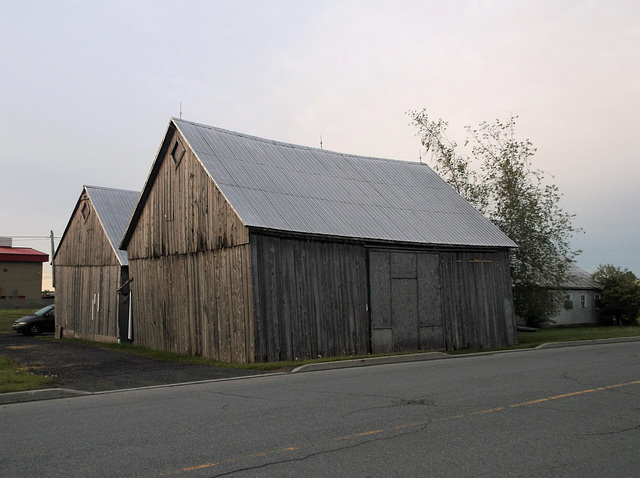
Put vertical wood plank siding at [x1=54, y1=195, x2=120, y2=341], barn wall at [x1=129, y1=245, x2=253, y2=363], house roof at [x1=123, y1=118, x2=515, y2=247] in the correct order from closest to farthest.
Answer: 1. barn wall at [x1=129, y1=245, x2=253, y2=363]
2. house roof at [x1=123, y1=118, x2=515, y2=247]
3. vertical wood plank siding at [x1=54, y1=195, x2=120, y2=341]

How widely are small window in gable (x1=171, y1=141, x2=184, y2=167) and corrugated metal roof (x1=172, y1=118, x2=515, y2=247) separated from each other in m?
0.69

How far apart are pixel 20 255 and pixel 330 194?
4750 centimetres

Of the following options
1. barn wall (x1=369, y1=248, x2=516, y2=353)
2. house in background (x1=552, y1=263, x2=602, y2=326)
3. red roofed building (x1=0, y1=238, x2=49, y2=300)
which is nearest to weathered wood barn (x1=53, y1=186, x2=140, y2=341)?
barn wall (x1=369, y1=248, x2=516, y2=353)

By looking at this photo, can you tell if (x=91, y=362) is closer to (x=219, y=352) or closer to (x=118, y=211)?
(x=219, y=352)

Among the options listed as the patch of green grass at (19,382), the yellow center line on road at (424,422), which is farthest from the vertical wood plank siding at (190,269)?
the yellow center line on road at (424,422)

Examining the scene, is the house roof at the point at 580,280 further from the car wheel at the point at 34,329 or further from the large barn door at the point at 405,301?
the car wheel at the point at 34,329

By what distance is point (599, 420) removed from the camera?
7895 mm

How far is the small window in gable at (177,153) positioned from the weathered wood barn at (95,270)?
797cm

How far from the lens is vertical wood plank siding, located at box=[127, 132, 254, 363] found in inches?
711

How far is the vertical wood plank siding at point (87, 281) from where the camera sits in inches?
1124

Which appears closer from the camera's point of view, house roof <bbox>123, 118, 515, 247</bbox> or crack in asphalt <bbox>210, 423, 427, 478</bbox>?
crack in asphalt <bbox>210, 423, 427, 478</bbox>

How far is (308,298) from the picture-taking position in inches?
741

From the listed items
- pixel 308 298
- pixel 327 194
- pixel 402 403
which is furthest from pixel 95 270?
pixel 402 403

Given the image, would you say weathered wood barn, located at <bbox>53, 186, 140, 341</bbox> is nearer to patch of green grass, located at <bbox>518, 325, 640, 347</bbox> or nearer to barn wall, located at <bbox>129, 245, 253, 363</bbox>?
barn wall, located at <bbox>129, 245, 253, 363</bbox>
